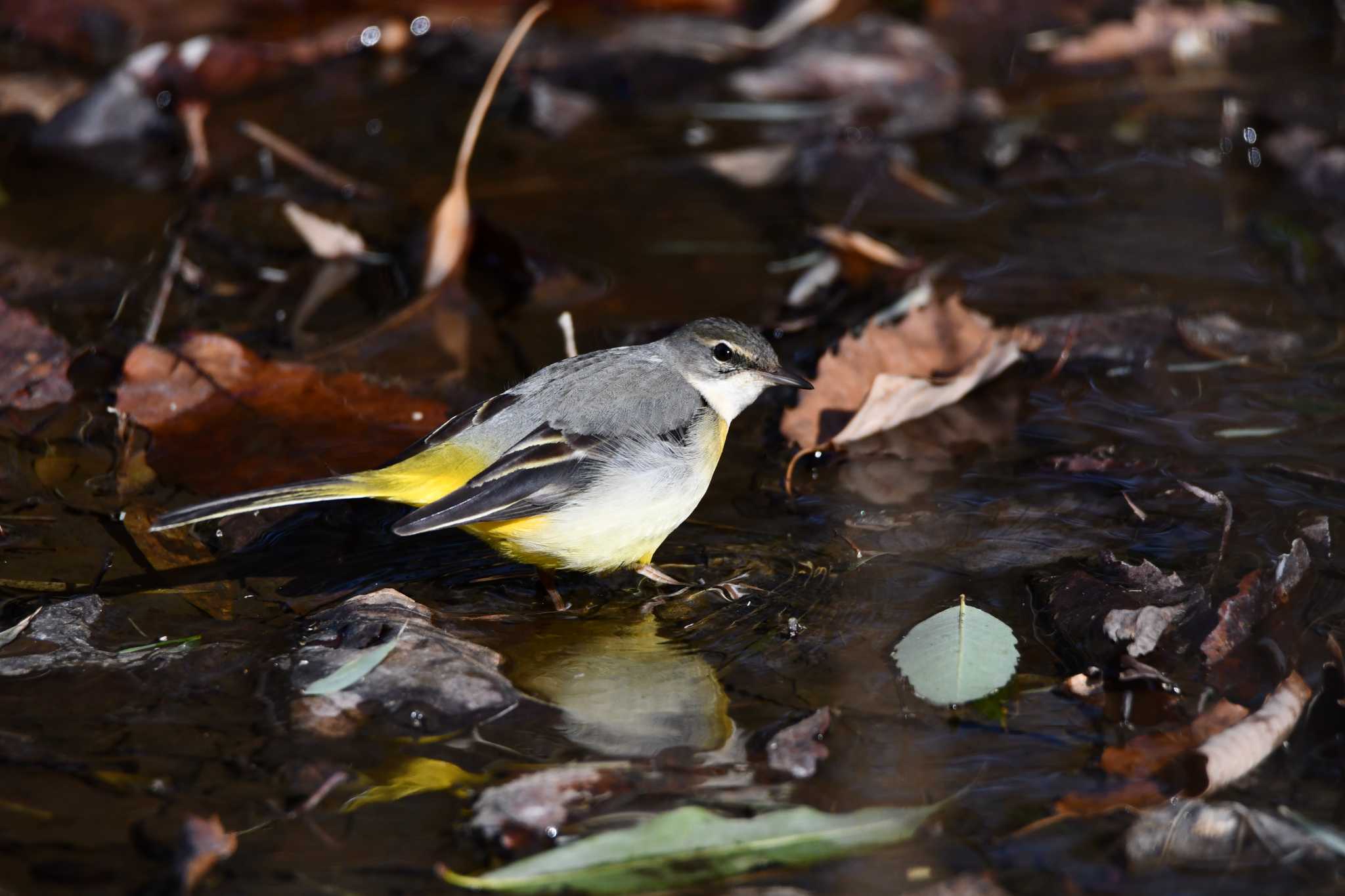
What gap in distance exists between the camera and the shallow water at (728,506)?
3553 millimetres

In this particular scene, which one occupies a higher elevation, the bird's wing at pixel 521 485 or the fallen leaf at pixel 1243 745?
the bird's wing at pixel 521 485

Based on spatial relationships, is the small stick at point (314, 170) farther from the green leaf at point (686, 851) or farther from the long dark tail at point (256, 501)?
the green leaf at point (686, 851)

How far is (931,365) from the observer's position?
5.94 meters

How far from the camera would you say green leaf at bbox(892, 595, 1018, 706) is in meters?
3.97

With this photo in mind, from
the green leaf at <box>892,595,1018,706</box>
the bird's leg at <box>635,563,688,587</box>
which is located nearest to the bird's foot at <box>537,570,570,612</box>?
the bird's leg at <box>635,563,688,587</box>

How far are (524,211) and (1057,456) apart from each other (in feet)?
11.4

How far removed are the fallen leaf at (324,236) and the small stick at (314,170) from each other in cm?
52

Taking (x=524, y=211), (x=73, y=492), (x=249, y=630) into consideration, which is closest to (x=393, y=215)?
(x=524, y=211)

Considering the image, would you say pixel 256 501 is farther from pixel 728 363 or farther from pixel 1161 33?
pixel 1161 33

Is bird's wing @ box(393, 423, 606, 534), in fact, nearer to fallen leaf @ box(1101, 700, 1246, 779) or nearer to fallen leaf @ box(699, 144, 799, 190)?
fallen leaf @ box(1101, 700, 1246, 779)

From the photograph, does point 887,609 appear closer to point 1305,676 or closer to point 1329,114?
point 1305,676

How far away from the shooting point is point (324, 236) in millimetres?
7078

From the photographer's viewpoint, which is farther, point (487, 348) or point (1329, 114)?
point (1329, 114)

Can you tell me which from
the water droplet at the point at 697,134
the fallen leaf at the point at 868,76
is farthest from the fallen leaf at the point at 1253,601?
the water droplet at the point at 697,134
